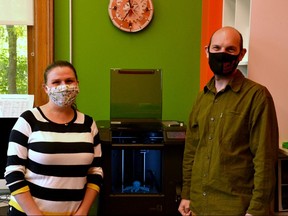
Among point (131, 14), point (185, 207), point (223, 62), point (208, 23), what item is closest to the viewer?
point (223, 62)

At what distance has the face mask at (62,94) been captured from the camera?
1493 mm

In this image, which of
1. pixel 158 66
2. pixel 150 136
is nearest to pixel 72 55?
Result: pixel 158 66

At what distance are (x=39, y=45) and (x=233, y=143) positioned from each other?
1727 millimetres

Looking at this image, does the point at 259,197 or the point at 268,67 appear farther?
the point at 268,67

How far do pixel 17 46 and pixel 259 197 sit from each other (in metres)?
2.07

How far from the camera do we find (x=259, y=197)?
139 cm

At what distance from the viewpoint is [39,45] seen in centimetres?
261

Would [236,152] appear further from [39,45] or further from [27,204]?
[39,45]

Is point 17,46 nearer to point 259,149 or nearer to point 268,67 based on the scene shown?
point 268,67

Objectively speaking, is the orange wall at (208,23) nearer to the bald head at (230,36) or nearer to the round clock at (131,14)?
the round clock at (131,14)

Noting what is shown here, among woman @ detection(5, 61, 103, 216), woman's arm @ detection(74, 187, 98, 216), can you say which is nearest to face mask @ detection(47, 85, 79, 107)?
woman @ detection(5, 61, 103, 216)

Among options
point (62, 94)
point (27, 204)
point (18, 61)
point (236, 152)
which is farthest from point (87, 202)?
point (18, 61)

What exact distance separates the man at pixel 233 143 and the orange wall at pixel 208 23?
89 centimetres

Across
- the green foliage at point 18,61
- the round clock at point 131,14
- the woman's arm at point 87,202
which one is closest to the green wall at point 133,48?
the round clock at point 131,14
